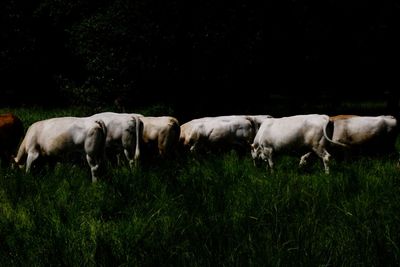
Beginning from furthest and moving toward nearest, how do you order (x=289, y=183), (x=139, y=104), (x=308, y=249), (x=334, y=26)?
(x=334, y=26)
(x=139, y=104)
(x=289, y=183)
(x=308, y=249)

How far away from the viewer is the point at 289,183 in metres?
5.98

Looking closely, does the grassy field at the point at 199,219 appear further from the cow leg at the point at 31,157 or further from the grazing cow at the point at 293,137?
the grazing cow at the point at 293,137

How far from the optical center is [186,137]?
38.2ft

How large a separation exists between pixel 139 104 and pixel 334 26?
30.6 feet

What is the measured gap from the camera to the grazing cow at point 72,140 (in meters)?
8.14

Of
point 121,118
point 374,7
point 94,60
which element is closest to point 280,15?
point 374,7

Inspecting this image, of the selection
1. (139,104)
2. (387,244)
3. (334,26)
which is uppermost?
(334,26)

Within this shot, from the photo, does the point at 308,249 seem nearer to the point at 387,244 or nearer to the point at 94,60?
the point at 387,244

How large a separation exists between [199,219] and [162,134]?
626cm

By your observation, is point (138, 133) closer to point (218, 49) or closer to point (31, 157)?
point (31, 157)

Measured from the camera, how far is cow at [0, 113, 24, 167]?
10.2m

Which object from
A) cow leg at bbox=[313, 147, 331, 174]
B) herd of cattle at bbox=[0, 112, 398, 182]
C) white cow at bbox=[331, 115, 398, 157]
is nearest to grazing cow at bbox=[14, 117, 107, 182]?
herd of cattle at bbox=[0, 112, 398, 182]

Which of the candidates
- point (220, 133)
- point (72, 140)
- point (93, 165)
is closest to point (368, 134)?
point (220, 133)

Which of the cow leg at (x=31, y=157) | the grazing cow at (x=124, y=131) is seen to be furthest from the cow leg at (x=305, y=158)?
the cow leg at (x=31, y=157)
